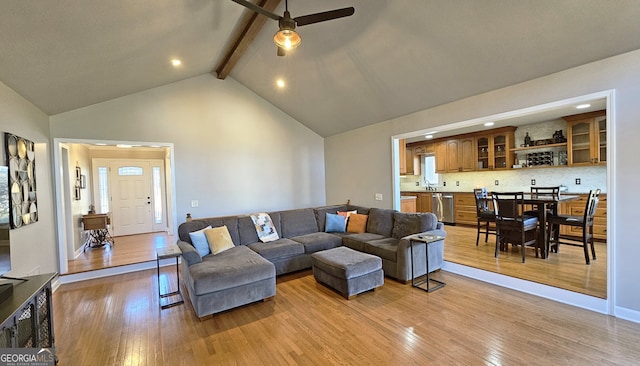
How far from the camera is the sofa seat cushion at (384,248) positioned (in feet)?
12.1

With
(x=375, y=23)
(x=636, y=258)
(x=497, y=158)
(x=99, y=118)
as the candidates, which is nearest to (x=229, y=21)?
(x=375, y=23)

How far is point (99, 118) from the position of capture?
427 cm

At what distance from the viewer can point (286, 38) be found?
227 centimetres

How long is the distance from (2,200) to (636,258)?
18.0ft

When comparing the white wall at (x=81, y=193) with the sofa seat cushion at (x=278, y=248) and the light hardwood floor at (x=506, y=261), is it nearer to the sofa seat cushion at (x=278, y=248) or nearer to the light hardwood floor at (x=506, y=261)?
the light hardwood floor at (x=506, y=261)

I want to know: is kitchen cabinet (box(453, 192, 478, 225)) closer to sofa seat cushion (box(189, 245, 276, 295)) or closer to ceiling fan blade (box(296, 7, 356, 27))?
sofa seat cushion (box(189, 245, 276, 295))

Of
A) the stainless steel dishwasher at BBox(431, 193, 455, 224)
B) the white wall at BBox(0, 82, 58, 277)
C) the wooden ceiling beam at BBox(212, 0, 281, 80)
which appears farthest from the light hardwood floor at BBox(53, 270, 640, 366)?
the stainless steel dishwasher at BBox(431, 193, 455, 224)

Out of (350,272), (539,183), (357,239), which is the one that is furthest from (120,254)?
(539,183)

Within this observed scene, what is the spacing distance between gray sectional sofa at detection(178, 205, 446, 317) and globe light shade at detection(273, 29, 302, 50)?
2.33 meters

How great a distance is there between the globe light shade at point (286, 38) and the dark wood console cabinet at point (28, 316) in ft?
8.52

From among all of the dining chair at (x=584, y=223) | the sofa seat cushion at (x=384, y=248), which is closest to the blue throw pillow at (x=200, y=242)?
the sofa seat cushion at (x=384, y=248)

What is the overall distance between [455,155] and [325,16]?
5930 mm

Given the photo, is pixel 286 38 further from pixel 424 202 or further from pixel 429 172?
pixel 429 172

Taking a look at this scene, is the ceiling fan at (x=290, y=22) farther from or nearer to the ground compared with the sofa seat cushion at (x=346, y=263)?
farther from the ground
